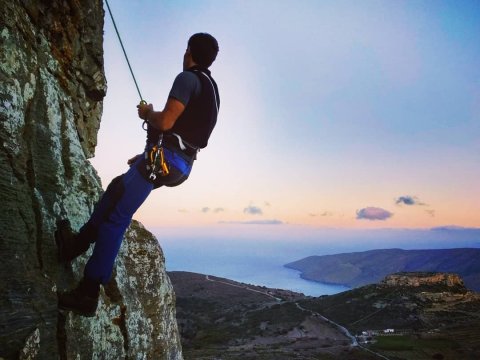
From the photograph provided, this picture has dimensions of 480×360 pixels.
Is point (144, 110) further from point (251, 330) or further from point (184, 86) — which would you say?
point (251, 330)

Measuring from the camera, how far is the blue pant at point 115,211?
5.32 metres

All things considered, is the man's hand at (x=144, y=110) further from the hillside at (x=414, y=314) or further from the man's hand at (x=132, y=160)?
the hillside at (x=414, y=314)

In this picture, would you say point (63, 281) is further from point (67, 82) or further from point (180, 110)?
point (67, 82)

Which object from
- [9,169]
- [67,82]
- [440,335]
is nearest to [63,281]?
[9,169]

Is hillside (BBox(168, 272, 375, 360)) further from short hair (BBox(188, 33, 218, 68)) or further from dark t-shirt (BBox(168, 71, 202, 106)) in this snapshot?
dark t-shirt (BBox(168, 71, 202, 106))

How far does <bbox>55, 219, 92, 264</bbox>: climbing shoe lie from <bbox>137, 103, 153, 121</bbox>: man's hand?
6.16 feet

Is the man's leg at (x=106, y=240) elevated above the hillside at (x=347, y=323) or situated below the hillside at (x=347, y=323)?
above

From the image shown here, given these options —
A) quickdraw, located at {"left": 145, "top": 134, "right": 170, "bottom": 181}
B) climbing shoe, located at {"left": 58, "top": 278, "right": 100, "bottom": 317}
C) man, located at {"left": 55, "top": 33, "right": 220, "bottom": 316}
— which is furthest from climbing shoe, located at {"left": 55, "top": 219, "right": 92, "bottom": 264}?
quickdraw, located at {"left": 145, "top": 134, "right": 170, "bottom": 181}

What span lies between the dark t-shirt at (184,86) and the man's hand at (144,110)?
617 millimetres

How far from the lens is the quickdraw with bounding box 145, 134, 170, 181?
5.37 meters

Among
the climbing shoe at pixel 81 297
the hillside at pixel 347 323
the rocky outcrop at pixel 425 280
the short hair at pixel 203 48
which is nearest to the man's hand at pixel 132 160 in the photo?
the short hair at pixel 203 48

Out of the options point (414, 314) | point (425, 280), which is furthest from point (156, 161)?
point (425, 280)

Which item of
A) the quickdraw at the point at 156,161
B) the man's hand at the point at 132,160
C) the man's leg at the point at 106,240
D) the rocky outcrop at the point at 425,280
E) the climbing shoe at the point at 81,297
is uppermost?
the man's hand at the point at 132,160

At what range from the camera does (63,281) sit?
5352mm
